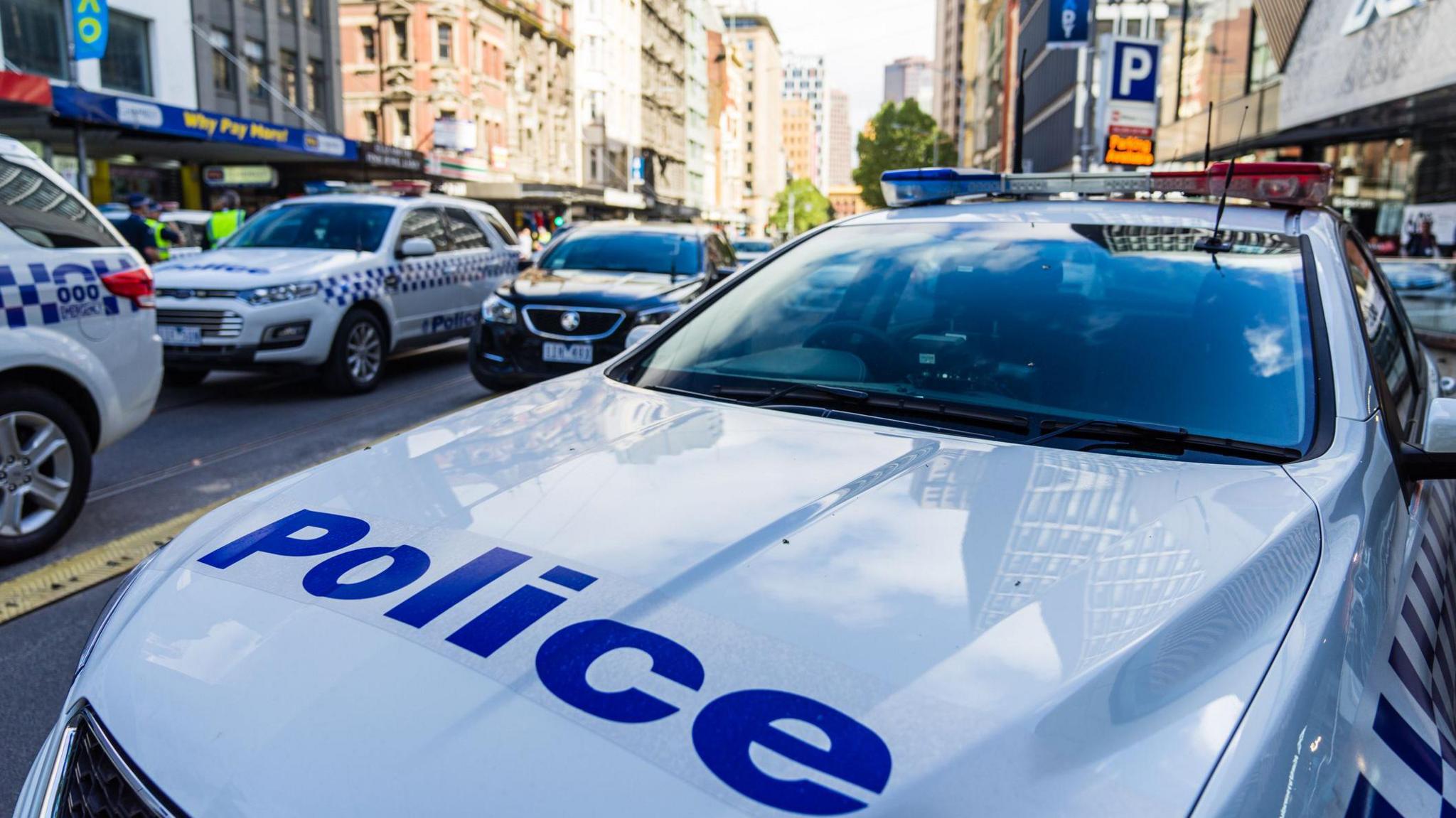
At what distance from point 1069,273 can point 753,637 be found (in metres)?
1.60

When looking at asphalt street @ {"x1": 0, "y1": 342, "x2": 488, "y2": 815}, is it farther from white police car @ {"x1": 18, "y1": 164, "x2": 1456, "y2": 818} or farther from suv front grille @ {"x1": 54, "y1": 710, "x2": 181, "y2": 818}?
white police car @ {"x1": 18, "y1": 164, "x2": 1456, "y2": 818}

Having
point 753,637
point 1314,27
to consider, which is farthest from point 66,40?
point 753,637

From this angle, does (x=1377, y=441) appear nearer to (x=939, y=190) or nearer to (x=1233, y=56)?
(x=939, y=190)

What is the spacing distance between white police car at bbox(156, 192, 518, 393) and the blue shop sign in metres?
10.4

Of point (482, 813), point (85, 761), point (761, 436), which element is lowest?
point (85, 761)

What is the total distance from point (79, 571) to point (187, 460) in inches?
83.1

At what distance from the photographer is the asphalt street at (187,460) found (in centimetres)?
300

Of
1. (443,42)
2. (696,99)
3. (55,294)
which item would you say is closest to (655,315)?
(55,294)

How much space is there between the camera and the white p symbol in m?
13.8

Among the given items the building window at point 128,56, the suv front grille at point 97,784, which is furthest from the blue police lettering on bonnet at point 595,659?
the building window at point 128,56

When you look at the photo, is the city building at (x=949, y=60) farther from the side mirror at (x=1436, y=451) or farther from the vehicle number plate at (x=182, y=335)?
the side mirror at (x=1436, y=451)

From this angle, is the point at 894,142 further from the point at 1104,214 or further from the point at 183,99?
the point at 1104,214

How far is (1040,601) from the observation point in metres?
1.36

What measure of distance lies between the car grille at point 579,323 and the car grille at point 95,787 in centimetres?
625
